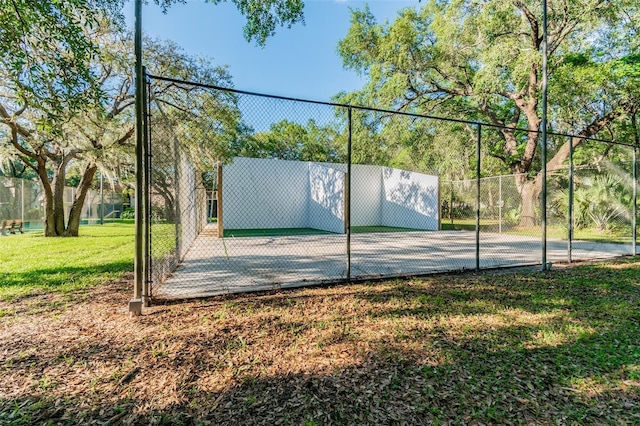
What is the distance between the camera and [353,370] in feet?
6.50

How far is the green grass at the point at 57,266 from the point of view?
12.4 feet

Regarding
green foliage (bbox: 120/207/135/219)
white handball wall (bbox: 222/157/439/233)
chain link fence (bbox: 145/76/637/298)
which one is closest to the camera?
chain link fence (bbox: 145/76/637/298)

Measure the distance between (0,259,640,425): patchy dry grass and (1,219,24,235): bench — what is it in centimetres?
972

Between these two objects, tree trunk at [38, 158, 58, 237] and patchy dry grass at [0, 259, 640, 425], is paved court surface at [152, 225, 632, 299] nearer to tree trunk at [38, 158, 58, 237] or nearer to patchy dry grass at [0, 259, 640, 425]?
patchy dry grass at [0, 259, 640, 425]

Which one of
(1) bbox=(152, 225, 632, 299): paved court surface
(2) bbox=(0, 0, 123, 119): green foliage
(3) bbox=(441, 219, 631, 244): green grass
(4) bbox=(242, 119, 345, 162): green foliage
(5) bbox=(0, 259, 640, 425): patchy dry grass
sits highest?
(4) bbox=(242, 119, 345, 162): green foliage

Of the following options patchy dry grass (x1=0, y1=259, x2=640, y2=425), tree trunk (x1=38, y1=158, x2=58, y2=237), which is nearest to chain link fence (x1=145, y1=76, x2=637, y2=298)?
patchy dry grass (x1=0, y1=259, x2=640, y2=425)

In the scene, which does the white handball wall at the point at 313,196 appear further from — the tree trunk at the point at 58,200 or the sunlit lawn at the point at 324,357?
the sunlit lawn at the point at 324,357

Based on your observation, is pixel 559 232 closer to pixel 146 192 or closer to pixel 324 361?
pixel 324 361

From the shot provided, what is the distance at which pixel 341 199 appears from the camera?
11.8m

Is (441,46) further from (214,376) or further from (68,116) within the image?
(214,376)

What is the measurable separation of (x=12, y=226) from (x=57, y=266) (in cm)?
822

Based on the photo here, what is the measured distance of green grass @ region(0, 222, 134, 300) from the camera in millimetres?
3770

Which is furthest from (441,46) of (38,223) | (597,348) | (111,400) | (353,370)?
(38,223)

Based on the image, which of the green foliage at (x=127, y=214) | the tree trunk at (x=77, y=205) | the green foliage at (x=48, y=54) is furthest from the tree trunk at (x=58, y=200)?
the green foliage at (x=127, y=214)
